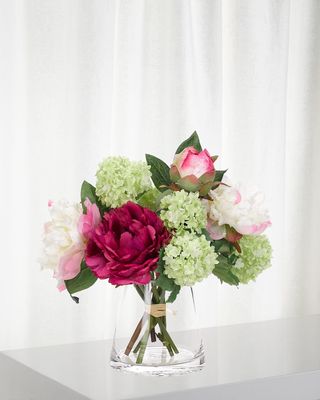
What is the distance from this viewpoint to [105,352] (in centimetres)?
146

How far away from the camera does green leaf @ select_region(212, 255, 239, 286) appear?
4.26 feet

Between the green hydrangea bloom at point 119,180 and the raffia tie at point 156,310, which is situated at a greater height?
the green hydrangea bloom at point 119,180

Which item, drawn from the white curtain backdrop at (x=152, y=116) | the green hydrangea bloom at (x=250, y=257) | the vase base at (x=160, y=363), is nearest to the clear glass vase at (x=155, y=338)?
the vase base at (x=160, y=363)

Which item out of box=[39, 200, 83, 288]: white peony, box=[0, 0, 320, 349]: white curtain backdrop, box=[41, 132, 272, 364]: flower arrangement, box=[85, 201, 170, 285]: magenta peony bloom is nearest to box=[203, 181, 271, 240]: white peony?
box=[41, 132, 272, 364]: flower arrangement

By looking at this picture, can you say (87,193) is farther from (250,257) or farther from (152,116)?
(152,116)

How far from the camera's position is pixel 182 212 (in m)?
1.20

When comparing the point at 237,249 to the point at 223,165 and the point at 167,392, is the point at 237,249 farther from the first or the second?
the point at 223,165

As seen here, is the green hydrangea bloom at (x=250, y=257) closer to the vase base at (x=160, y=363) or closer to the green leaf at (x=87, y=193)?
the vase base at (x=160, y=363)

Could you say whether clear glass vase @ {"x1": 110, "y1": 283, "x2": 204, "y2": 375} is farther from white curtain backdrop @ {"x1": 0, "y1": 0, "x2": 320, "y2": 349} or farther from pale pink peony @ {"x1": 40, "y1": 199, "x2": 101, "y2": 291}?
white curtain backdrop @ {"x1": 0, "y1": 0, "x2": 320, "y2": 349}

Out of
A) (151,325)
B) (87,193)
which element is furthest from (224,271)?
(87,193)

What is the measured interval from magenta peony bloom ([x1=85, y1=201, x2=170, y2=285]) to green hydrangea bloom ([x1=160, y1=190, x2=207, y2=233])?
2 centimetres

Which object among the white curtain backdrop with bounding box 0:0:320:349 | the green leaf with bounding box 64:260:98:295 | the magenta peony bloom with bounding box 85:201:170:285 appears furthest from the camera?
the white curtain backdrop with bounding box 0:0:320:349

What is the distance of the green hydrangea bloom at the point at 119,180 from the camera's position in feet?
4.03

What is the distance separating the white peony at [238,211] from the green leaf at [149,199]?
8 centimetres
